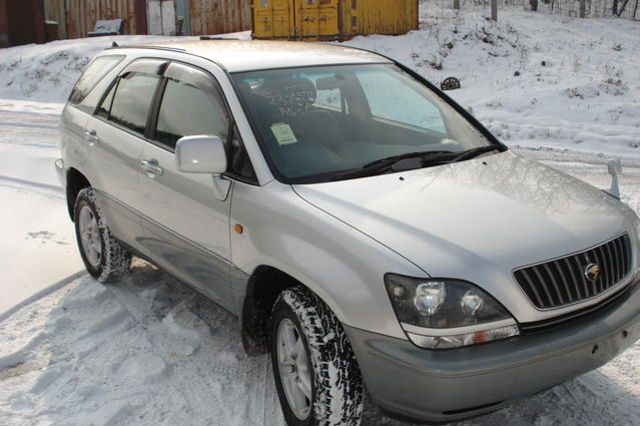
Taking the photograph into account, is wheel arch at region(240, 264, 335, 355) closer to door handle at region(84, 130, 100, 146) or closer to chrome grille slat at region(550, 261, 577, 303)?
chrome grille slat at region(550, 261, 577, 303)

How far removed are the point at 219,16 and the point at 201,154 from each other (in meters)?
21.6

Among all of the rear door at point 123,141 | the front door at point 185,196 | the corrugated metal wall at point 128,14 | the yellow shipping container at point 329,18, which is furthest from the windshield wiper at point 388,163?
the corrugated metal wall at point 128,14

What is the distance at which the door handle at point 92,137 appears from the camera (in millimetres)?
5023

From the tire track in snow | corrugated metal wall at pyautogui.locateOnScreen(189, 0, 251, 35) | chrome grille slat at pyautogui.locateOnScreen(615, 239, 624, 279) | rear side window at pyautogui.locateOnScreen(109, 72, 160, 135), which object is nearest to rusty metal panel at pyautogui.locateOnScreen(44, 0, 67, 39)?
corrugated metal wall at pyautogui.locateOnScreen(189, 0, 251, 35)

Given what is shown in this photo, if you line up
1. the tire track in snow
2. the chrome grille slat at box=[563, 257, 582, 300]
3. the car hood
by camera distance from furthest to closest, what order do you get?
the tire track in snow
the chrome grille slat at box=[563, 257, 582, 300]
the car hood

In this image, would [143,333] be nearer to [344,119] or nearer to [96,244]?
[96,244]

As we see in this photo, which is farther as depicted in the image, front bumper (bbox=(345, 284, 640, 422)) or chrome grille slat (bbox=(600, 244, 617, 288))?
chrome grille slat (bbox=(600, 244, 617, 288))

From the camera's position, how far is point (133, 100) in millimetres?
4758

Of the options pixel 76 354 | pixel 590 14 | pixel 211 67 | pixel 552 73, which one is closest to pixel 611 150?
pixel 552 73

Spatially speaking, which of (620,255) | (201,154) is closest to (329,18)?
(201,154)

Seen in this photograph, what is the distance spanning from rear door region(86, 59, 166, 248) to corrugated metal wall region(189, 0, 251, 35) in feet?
64.2

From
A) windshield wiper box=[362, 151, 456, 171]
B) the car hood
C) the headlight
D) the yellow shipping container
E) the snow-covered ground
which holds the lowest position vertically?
the snow-covered ground

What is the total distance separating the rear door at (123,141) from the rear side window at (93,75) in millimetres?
284

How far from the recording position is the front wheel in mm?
2969
